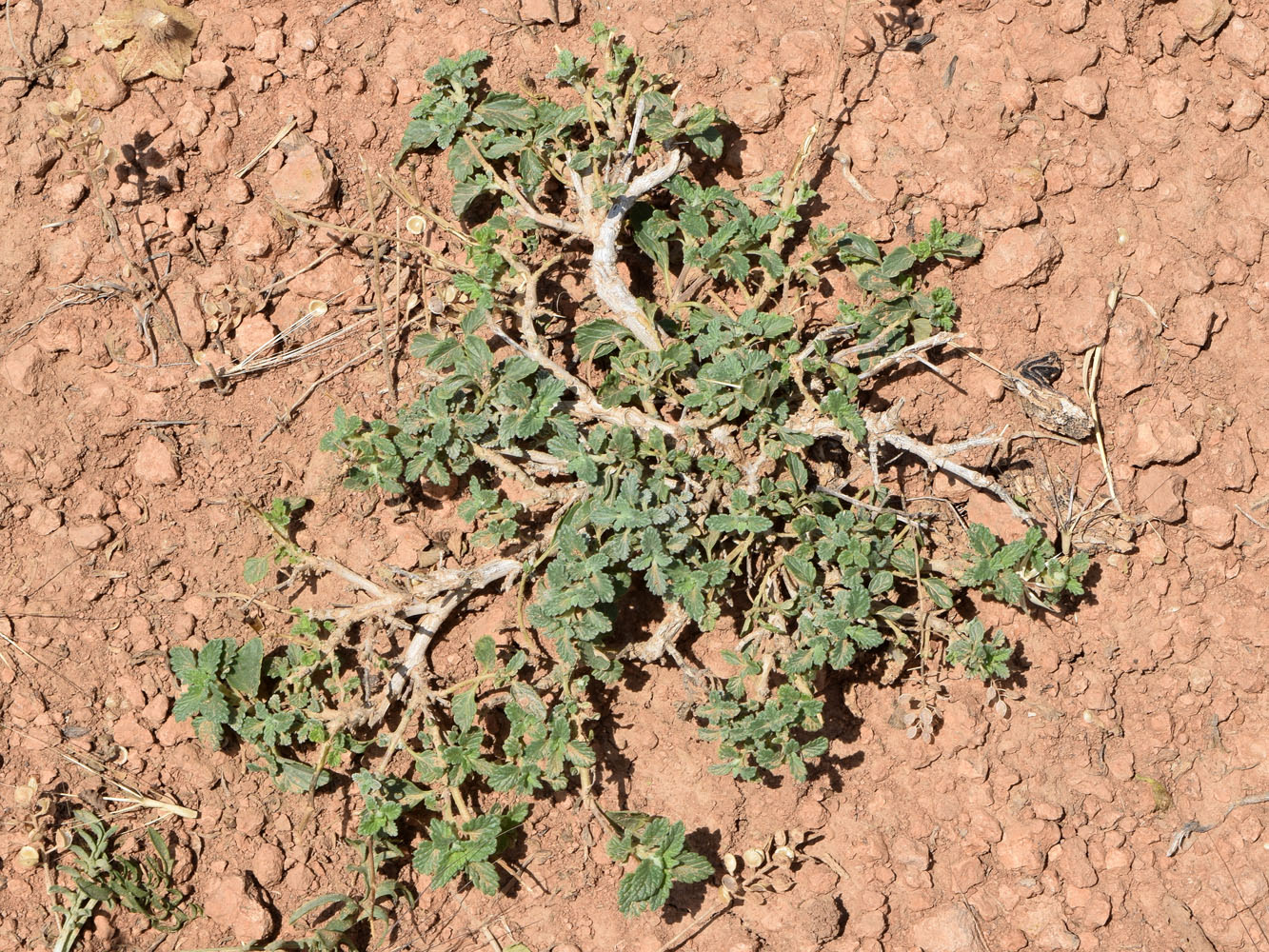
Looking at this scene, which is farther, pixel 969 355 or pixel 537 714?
pixel 969 355

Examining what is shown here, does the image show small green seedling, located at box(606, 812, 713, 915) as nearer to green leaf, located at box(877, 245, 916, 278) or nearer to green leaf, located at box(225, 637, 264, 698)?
green leaf, located at box(225, 637, 264, 698)

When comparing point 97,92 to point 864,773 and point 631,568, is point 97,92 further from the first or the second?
point 864,773

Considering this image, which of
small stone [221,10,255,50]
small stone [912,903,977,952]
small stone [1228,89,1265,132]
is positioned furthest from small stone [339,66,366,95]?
small stone [912,903,977,952]

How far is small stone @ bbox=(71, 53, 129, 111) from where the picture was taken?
13.8 ft

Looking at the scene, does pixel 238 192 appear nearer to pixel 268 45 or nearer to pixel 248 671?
pixel 268 45

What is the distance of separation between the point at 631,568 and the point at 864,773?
1.30 metres

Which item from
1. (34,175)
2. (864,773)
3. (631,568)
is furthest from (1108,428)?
(34,175)

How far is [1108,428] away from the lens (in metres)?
4.18

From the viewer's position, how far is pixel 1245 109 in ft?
13.7

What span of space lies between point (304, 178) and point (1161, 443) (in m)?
3.32

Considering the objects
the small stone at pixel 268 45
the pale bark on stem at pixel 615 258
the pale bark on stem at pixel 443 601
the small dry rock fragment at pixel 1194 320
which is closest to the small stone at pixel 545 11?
the pale bark on stem at pixel 615 258

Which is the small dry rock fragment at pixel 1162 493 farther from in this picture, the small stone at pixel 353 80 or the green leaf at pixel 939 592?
the small stone at pixel 353 80

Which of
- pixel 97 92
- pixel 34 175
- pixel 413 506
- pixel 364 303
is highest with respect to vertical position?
pixel 97 92

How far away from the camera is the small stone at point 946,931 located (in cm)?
403
